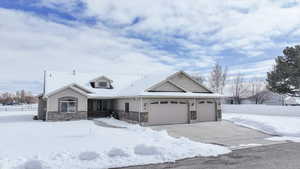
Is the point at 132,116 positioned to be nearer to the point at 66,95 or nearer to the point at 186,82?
the point at 186,82

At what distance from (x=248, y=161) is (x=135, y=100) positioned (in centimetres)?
1274

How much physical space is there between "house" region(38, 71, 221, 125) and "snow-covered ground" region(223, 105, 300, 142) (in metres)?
3.39

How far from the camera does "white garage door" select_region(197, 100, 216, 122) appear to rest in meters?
21.4

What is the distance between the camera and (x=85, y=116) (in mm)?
22719

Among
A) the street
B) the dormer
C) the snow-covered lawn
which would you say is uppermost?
the dormer

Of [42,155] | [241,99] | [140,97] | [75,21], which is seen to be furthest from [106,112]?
[241,99]

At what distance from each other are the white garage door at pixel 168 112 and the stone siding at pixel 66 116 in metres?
7.40

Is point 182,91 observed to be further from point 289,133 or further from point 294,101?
point 294,101

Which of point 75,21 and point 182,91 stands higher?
point 75,21

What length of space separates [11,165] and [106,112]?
58.3 feet

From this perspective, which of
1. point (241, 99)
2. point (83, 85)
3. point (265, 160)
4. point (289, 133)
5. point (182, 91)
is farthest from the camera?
point (241, 99)

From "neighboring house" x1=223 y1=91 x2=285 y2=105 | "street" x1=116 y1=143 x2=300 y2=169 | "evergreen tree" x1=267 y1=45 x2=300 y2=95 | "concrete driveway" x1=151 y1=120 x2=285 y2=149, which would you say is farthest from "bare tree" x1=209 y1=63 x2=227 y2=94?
"street" x1=116 y1=143 x2=300 y2=169

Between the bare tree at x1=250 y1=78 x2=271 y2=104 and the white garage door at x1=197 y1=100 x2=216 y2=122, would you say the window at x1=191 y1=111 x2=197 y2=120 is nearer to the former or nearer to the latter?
the white garage door at x1=197 y1=100 x2=216 y2=122

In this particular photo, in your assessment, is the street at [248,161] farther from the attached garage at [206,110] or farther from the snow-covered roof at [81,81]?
the snow-covered roof at [81,81]
